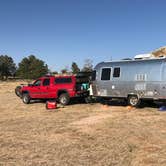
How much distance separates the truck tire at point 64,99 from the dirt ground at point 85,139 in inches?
188

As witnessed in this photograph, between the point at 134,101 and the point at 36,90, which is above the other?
the point at 36,90

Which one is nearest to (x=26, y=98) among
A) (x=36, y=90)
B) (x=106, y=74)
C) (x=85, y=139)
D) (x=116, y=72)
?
(x=36, y=90)

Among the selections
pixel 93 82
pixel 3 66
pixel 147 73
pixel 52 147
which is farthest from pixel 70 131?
pixel 3 66

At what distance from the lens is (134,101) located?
1923 centimetres

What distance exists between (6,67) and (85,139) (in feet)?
380

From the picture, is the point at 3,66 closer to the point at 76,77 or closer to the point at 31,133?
the point at 76,77

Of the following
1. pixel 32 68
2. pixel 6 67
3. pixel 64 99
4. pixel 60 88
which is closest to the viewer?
pixel 64 99

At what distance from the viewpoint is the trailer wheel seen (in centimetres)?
1903

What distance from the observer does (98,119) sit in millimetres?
15453

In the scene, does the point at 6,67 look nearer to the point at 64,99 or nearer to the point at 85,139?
the point at 64,99

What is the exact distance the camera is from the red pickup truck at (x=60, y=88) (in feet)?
71.4

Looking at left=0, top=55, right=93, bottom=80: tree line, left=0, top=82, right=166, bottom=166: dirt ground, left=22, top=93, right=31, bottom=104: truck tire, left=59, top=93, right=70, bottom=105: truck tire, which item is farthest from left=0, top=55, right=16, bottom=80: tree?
left=0, top=82, right=166, bottom=166: dirt ground

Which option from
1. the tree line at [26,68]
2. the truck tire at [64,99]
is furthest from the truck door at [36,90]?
the tree line at [26,68]

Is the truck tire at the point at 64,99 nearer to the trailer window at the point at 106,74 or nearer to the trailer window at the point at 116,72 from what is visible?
the trailer window at the point at 106,74
